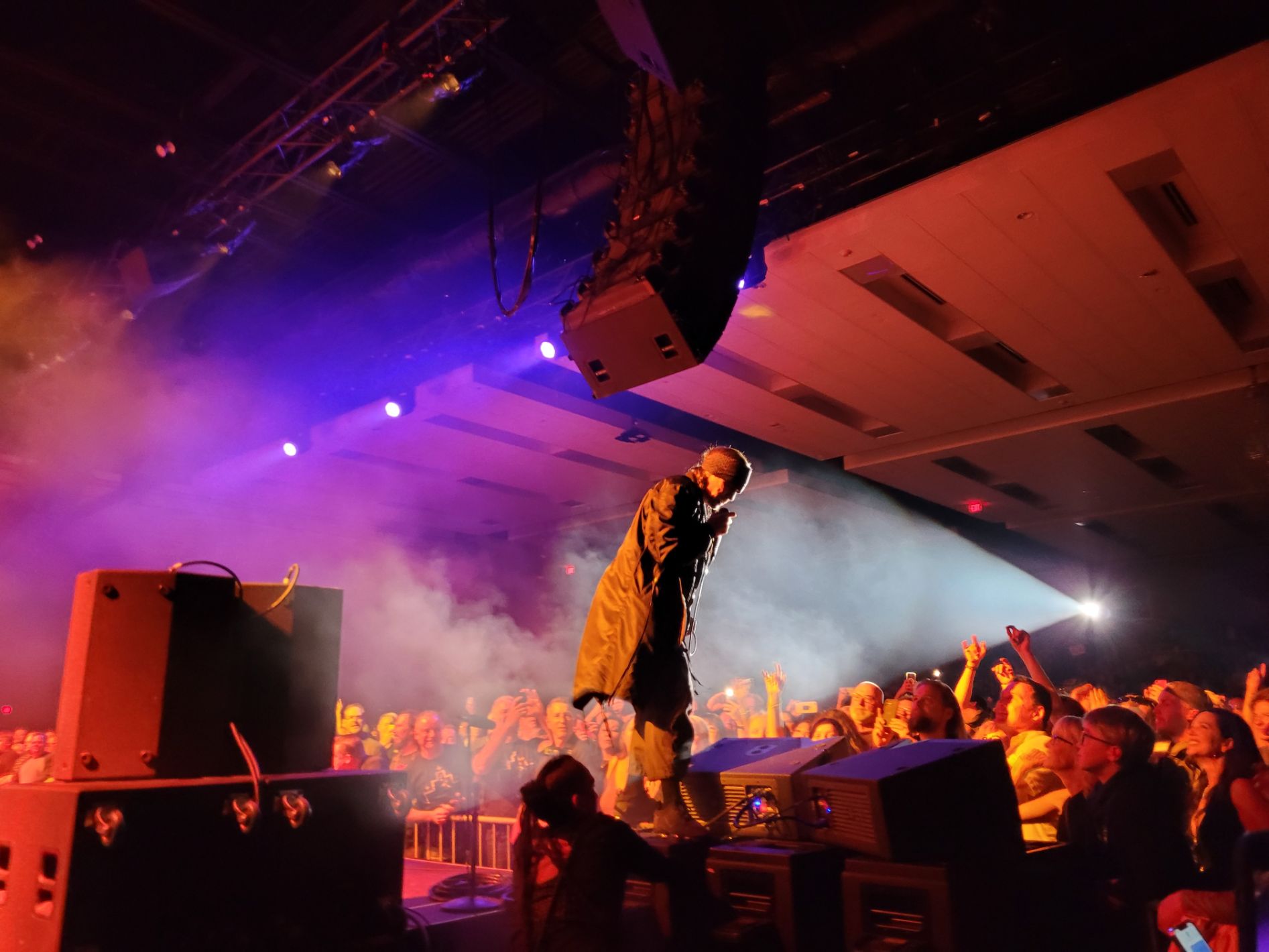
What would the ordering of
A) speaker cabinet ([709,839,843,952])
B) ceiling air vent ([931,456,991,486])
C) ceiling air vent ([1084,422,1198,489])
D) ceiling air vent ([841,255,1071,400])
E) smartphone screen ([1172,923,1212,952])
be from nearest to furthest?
smartphone screen ([1172,923,1212,952])
speaker cabinet ([709,839,843,952])
ceiling air vent ([841,255,1071,400])
ceiling air vent ([1084,422,1198,489])
ceiling air vent ([931,456,991,486])

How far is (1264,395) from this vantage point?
22.2 ft

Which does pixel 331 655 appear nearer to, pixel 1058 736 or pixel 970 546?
pixel 1058 736

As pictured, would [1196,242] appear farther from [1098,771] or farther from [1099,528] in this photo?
[1099,528]

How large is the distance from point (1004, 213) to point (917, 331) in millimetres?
1476

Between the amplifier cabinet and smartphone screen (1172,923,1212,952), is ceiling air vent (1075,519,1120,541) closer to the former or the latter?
smartphone screen (1172,923,1212,952)

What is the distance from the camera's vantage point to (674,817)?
306 cm

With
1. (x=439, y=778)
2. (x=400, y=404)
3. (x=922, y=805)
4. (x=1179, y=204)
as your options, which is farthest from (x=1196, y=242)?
(x=439, y=778)

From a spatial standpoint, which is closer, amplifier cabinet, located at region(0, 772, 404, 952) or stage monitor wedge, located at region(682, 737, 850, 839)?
amplifier cabinet, located at region(0, 772, 404, 952)

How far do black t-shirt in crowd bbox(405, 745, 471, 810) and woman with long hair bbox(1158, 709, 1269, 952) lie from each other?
9.13 feet

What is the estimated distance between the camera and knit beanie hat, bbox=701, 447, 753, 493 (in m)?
3.20

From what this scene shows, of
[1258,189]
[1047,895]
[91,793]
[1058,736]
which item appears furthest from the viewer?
[1258,189]

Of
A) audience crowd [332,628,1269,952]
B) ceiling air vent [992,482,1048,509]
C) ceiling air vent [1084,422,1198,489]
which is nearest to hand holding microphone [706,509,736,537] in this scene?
audience crowd [332,628,1269,952]

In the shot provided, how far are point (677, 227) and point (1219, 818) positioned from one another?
2954 millimetres

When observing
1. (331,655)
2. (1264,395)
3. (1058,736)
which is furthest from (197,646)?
(1264,395)
